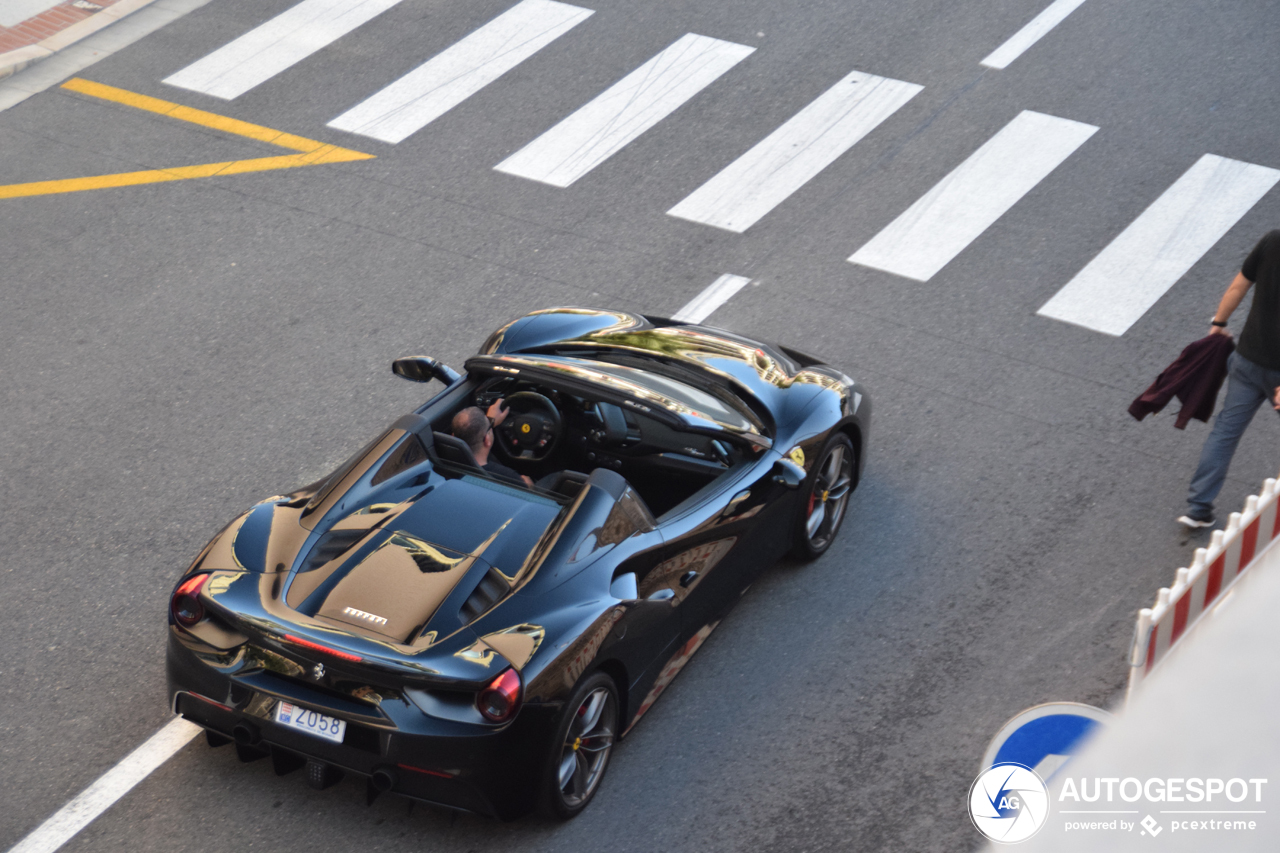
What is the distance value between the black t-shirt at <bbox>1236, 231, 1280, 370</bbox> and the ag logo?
2.92 m

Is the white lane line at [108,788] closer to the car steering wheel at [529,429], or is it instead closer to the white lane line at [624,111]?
the car steering wheel at [529,429]

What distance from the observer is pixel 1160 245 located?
9.66 metres

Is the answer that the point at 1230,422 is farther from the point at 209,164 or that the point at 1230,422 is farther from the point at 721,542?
the point at 209,164

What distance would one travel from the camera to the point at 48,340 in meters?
8.90

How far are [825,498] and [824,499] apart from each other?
0.01m

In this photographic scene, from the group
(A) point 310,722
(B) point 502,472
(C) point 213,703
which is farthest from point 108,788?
(B) point 502,472

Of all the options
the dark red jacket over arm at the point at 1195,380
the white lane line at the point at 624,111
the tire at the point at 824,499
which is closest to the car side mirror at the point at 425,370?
the tire at the point at 824,499

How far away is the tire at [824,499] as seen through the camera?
22.0 ft

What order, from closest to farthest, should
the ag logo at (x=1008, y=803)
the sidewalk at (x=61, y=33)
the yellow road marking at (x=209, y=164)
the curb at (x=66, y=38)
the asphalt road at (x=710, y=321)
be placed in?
the ag logo at (x=1008, y=803), the asphalt road at (x=710, y=321), the yellow road marking at (x=209, y=164), the sidewalk at (x=61, y=33), the curb at (x=66, y=38)

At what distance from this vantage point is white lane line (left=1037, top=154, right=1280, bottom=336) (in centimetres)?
905

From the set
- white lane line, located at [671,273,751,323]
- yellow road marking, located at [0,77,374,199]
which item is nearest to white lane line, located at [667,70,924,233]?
white lane line, located at [671,273,751,323]

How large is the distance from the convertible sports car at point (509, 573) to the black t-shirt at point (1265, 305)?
202 centimetres

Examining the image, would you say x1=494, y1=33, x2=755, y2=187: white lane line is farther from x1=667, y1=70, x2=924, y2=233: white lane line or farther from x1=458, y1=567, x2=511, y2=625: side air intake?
x1=458, y1=567, x2=511, y2=625: side air intake

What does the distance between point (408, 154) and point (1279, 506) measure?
7305 millimetres
